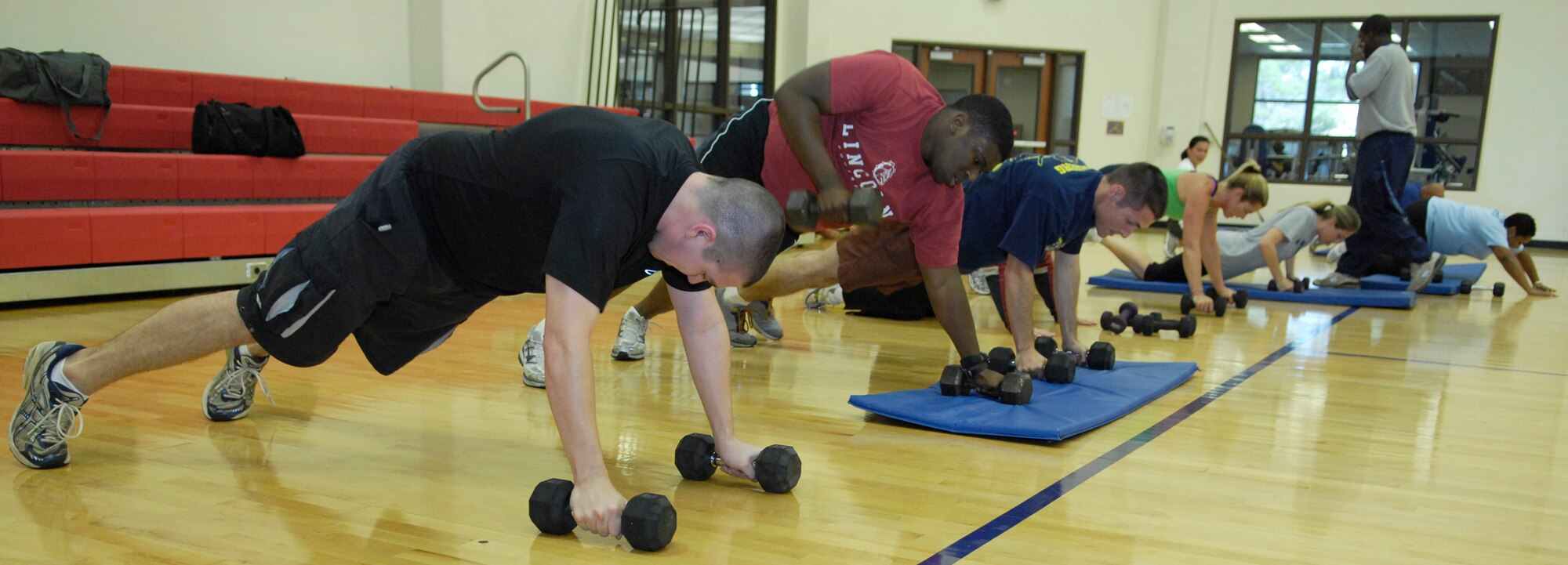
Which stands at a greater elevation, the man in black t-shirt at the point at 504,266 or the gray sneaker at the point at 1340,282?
the man in black t-shirt at the point at 504,266

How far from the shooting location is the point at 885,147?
9.32 feet

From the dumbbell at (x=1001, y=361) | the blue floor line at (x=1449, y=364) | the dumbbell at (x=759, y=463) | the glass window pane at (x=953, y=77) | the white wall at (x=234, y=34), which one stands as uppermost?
the glass window pane at (x=953, y=77)

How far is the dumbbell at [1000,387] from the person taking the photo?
283cm

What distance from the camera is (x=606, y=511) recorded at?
1713 mm

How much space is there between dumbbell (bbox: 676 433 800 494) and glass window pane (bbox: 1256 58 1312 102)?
490 inches

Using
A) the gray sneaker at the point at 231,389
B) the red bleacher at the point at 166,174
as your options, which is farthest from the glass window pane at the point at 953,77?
the gray sneaker at the point at 231,389

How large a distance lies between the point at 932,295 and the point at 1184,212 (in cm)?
294

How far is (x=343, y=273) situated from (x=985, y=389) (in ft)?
5.63

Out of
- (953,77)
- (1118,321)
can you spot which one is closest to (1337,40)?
(953,77)

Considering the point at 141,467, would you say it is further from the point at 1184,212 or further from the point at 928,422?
the point at 1184,212

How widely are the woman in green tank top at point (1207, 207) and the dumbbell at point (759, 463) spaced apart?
137 inches

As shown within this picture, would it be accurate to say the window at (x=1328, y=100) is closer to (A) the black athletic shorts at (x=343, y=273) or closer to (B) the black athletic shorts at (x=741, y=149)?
(B) the black athletic shorts at (x=741, y=149)

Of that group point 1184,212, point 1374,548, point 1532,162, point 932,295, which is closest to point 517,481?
point 932,295

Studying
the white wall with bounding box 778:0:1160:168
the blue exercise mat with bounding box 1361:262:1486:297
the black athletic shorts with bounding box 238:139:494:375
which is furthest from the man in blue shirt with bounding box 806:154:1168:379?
the white wall with bounding box 778:0:1160:168
